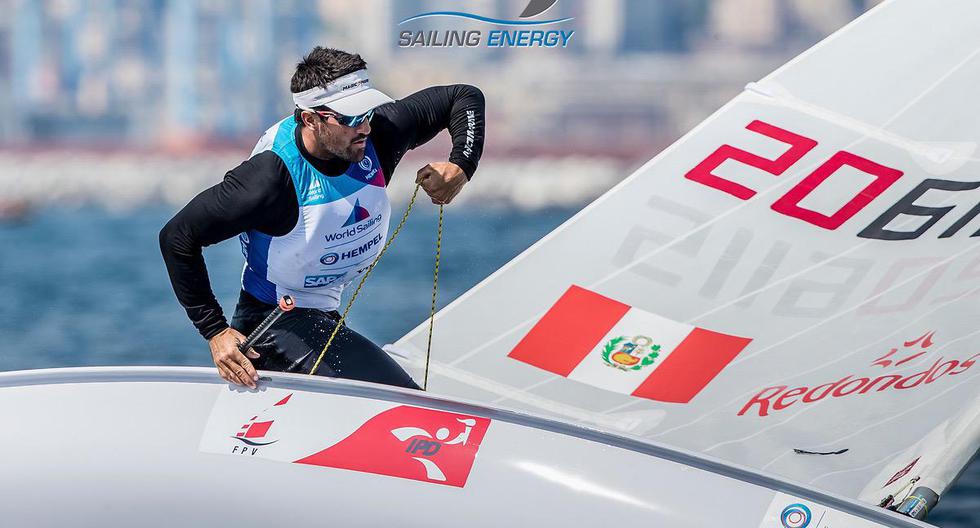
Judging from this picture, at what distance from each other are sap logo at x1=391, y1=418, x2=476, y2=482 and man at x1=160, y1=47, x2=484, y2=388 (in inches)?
11.1

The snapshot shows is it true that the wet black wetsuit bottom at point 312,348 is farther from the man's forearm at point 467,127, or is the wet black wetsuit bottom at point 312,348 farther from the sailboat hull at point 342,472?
the man's forearm at point 467,127

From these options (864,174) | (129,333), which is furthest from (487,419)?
(129,333)

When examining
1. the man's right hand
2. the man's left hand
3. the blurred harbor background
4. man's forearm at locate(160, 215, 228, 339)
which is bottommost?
the blurred harbor background

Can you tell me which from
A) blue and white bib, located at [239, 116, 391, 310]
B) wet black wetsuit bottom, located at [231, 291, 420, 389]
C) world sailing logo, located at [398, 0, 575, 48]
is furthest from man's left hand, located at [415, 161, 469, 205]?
world sailing logo, located at [398, 0, 575, 48]

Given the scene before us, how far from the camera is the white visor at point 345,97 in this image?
2184mm

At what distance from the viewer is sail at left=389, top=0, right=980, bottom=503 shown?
7.52 feet

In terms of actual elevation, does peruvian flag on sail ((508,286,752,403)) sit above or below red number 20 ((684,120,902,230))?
A: below

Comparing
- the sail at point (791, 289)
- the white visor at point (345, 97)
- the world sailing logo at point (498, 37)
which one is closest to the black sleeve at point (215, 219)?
the white visor at point (345, 97)

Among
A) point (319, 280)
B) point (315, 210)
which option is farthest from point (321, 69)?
point (319, 280)

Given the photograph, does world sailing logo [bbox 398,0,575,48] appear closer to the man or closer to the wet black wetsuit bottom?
the man

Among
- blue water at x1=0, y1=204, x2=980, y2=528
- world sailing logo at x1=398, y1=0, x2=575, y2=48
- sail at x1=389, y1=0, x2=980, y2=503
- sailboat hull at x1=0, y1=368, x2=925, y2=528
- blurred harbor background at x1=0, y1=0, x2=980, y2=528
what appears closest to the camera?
sailboat hull at x1=0, y1=368, x2=925, y2=528

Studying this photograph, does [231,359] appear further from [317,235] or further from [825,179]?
[825,179]

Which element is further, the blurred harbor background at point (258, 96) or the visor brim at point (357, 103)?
the blurred harbor background at point (258, 96)

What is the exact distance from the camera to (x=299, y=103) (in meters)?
2.23
